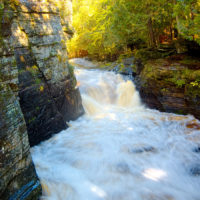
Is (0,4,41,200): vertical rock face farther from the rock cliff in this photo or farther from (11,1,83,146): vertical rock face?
the rock cliff

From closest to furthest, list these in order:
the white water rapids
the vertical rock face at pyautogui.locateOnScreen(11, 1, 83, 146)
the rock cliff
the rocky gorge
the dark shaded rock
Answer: the dark shaded rock, the rocky gorge, the white water rapids, the vertical rock face at pyautogui.locateOnScreen(11, 1, 83, 146), the rock cliff

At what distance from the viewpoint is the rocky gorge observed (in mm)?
3242

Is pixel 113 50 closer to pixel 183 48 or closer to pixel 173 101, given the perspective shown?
pixel 183 48

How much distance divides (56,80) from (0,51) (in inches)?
155

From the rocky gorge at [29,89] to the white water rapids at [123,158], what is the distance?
0.68 meters

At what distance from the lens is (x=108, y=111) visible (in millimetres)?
9594

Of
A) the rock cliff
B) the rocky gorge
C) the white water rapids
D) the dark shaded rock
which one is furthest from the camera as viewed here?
the rock cliff

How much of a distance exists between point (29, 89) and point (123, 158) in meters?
3.99

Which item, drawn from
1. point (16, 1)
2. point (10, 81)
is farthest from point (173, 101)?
point (16, 1)

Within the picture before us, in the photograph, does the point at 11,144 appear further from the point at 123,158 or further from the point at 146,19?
the point at 146,19

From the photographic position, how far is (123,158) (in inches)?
210

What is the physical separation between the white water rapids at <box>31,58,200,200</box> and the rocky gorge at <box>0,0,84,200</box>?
0.68 m

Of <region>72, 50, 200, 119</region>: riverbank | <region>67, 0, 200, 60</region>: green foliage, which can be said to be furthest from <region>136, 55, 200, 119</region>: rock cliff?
<region>67, 0, 200, 60</region>: green foliage

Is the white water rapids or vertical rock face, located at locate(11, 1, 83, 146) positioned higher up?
vertical rock face, located at locate(11, 1, 83, 146)
